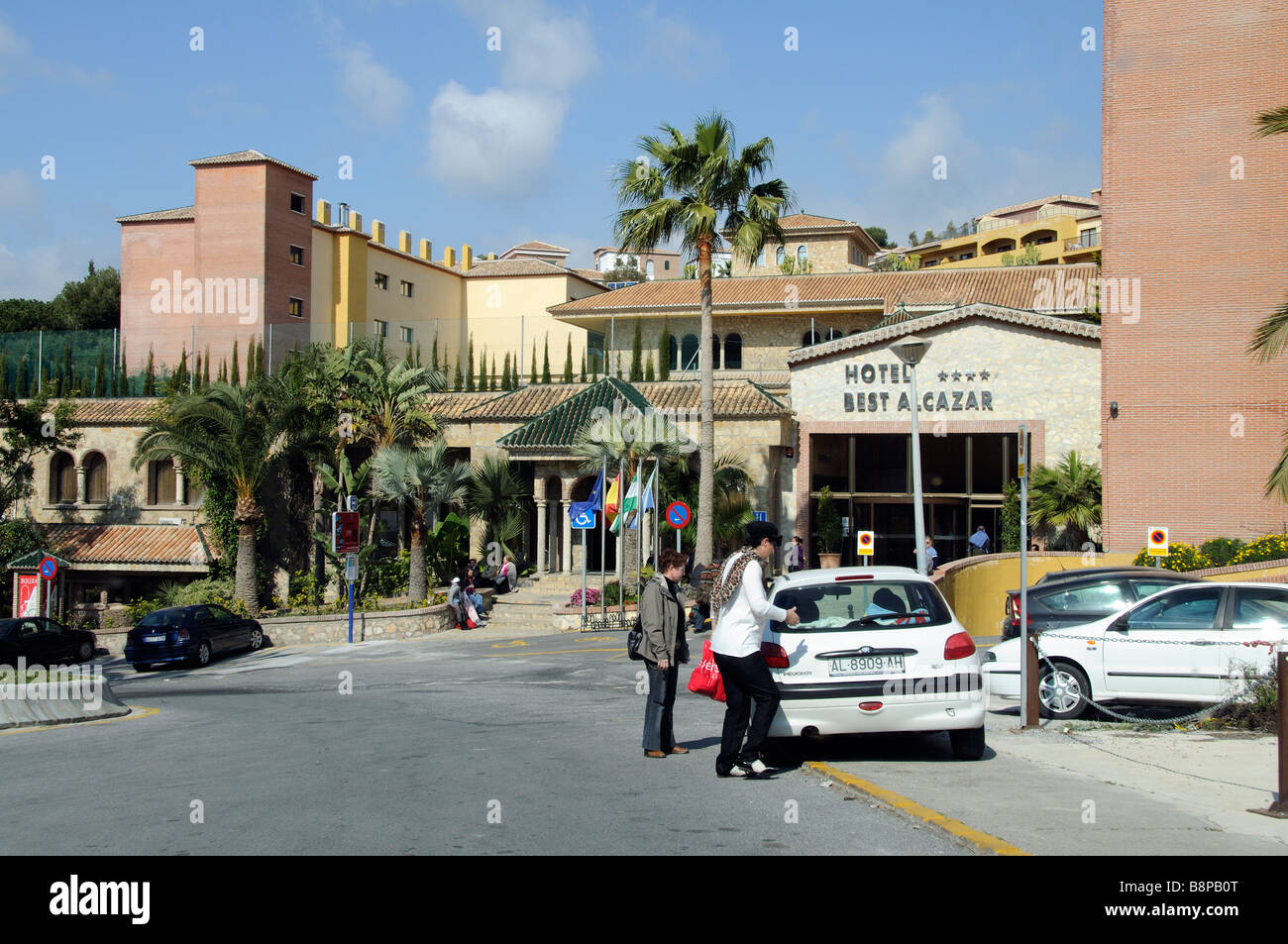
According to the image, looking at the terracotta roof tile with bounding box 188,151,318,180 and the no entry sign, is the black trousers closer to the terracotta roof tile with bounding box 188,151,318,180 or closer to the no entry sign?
the no entry sign

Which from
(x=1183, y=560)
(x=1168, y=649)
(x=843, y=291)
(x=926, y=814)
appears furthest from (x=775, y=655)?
(x=843, y=291)

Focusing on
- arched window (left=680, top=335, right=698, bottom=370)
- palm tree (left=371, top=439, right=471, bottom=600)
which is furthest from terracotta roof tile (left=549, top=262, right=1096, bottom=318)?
palm tree (left=371, top=439, right=471, bottom=600)

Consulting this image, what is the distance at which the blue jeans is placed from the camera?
30.7ft

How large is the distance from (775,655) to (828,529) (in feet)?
85.8

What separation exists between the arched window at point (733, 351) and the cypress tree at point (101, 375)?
25973 millimetres

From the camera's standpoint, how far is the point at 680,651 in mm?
9367

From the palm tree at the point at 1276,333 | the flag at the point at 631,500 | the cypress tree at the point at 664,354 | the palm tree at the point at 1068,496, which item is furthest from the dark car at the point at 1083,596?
the cypress tree at the point at 664,354

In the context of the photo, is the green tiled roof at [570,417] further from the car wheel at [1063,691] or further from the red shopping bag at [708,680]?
the red shopping bag at [708,680]

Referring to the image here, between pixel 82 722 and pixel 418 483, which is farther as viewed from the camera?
pixel 418 483

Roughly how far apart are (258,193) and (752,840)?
49.8 m

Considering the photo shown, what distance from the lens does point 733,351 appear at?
4600cm

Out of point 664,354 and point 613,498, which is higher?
point 664,354

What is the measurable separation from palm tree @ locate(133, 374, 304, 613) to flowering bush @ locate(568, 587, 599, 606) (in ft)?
32.5

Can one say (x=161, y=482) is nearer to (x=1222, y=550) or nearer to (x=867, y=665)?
(x=1222, y=550)
